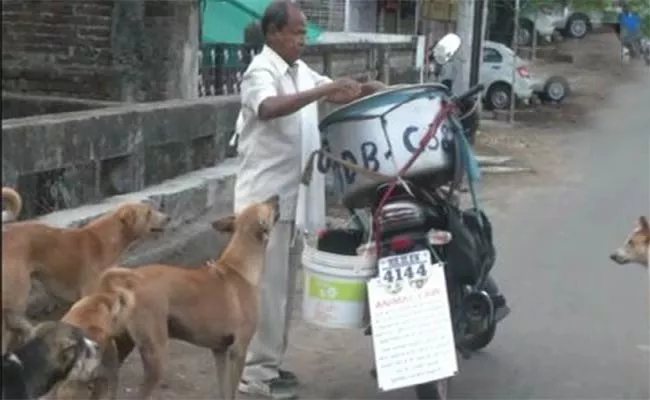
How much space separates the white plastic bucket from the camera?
6395 mm

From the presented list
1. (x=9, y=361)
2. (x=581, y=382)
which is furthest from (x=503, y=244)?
(x=9, y=361)

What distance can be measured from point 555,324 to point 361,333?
4.52 feet

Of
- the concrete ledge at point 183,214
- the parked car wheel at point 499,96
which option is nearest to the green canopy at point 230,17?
the concrete ledge at point 183,214

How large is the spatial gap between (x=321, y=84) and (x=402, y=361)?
1.44 m

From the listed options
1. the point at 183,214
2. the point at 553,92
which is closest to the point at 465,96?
the point at 183,214

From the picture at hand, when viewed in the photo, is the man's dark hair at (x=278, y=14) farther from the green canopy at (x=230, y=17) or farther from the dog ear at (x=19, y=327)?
the green canopy at (x=230, y=17)

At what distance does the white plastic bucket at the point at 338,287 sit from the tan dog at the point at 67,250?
905 millimetres

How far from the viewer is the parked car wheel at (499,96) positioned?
25.8m

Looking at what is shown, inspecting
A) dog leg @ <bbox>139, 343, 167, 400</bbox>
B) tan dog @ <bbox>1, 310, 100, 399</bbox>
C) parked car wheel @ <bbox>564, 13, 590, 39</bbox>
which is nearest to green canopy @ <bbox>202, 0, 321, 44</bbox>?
dog leg @ <bbox>139, 343, 167, 400</bbox>

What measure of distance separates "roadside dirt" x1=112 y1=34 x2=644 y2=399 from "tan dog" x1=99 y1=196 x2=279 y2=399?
0.84 m

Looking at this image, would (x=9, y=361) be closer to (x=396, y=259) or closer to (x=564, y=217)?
(x=396, y=259)

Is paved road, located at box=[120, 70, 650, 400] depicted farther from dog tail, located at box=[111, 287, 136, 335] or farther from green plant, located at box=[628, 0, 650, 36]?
green plant, located at box=[628, 0, 650, 36]

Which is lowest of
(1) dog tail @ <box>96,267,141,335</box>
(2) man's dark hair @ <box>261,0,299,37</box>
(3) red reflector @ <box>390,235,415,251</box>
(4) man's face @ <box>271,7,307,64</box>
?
(1) dog tail @ <box>96,267,141,335</box>

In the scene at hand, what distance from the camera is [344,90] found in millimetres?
6355
